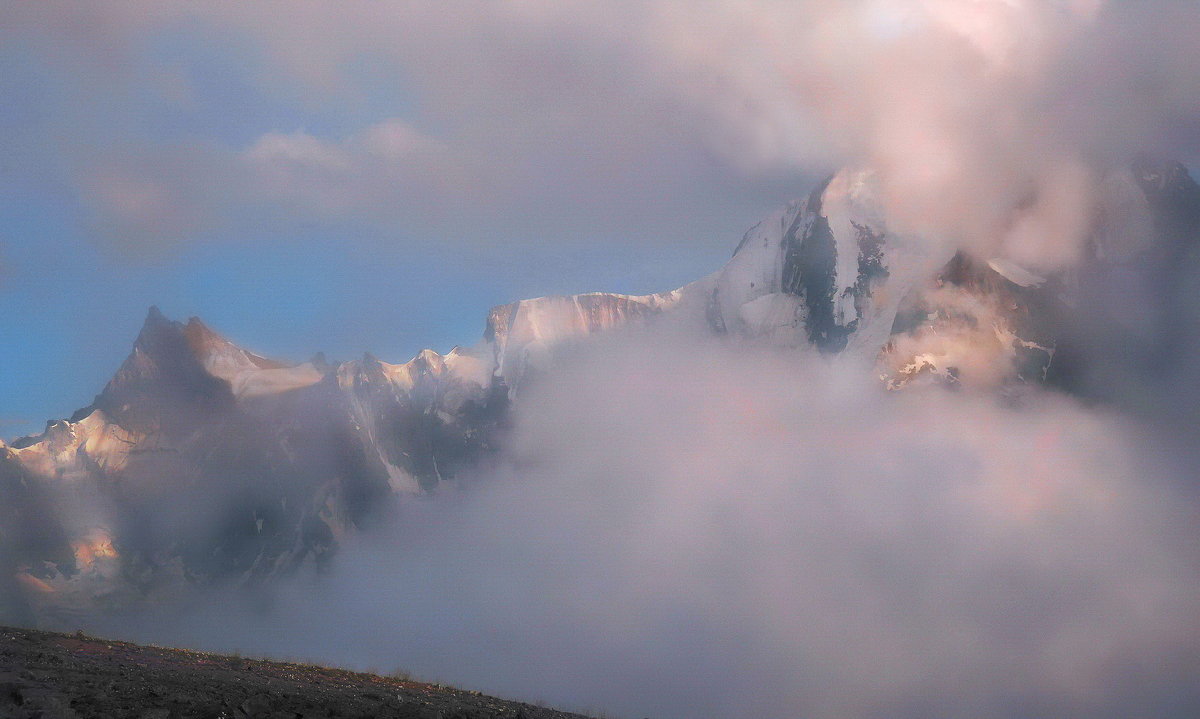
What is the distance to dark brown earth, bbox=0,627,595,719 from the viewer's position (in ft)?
123

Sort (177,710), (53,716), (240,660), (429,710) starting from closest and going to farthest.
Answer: (53,716)
(177,710)
(429,710)
(240,660)

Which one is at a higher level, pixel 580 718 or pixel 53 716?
pixel 580 718

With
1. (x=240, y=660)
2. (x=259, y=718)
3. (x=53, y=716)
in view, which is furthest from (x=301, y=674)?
(x=53, y=716)

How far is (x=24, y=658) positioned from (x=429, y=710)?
19854mm

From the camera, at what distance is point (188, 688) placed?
4259 centimetres

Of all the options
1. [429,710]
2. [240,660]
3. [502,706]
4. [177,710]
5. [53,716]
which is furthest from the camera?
[240,660]

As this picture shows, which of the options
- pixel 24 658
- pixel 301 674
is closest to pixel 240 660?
pixel 301 674

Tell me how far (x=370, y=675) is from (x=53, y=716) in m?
25.9

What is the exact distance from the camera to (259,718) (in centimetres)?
3912

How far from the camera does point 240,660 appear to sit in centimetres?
5697

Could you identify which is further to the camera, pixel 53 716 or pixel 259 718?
pixel 259 718

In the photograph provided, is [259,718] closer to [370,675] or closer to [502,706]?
[502,706]

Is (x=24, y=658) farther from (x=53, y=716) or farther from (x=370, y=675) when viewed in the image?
(x=370, y=675)

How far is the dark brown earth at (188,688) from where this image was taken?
123 feet
